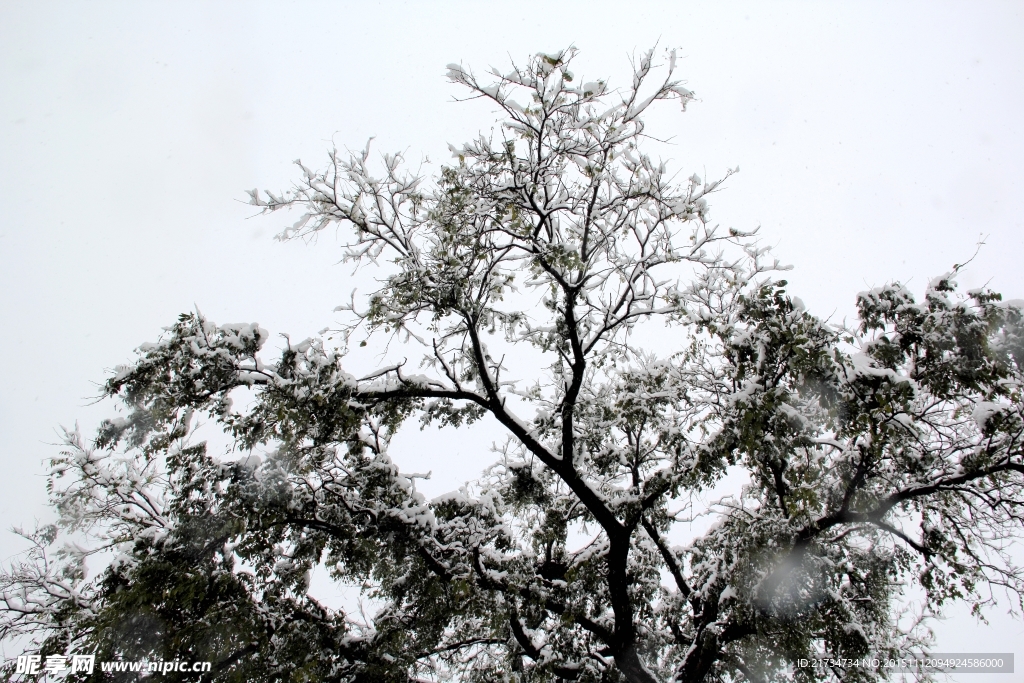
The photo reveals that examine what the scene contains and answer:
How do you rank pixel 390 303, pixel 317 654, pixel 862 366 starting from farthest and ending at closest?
pixel 390 303 < pixel 317 654 < pixel 862 366

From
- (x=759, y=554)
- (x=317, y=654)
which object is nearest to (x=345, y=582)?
(x=317, y=654)

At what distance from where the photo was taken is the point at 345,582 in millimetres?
7148

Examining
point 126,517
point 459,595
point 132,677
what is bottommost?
point 132,677

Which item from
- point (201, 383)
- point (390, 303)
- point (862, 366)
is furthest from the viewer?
point (390, 303)

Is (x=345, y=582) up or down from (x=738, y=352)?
down

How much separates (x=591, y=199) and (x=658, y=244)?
1262mm

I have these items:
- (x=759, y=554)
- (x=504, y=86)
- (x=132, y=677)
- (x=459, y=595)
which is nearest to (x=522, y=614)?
(x=459, y=595)

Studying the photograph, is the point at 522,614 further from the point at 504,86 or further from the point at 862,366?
the point at 504,86

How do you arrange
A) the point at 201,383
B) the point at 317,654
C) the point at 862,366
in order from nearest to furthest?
the point at 862,366 < the point at 201,383 < the point at 317,654

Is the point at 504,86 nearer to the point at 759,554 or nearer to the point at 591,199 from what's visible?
the point at 591,199

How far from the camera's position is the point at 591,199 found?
23.5 feet

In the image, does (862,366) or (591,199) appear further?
(591,199)

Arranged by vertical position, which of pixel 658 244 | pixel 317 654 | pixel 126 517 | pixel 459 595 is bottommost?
pixel 317 654

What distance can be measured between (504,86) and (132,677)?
7835 mm
